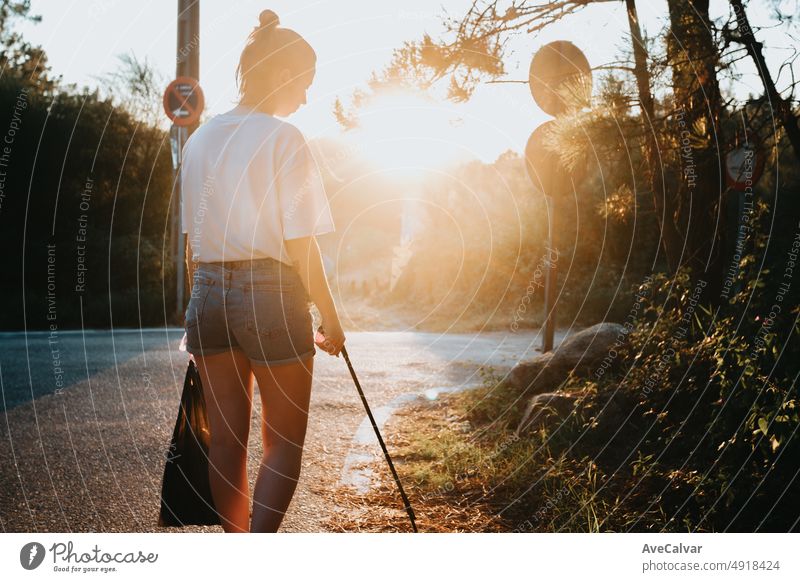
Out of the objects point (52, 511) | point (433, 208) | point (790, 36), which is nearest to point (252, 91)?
point (52, 511)

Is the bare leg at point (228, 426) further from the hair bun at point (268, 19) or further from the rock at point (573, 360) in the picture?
the rock at point (573, 360)

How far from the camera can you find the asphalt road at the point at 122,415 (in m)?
3.24

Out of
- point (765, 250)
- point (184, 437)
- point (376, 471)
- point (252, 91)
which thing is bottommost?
point (376, 471)

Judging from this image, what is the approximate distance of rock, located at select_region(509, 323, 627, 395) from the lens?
4871 mm

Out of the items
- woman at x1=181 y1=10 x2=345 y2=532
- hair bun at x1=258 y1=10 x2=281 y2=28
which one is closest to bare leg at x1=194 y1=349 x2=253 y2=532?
woman at x1=181 y1=10 x2=345 y2=532

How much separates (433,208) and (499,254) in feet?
10.5

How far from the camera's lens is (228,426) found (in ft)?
7.73

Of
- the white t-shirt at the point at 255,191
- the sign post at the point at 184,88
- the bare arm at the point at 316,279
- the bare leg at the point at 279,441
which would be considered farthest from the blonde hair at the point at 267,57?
the sign post at the point at 184,88

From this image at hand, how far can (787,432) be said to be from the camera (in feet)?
8.64

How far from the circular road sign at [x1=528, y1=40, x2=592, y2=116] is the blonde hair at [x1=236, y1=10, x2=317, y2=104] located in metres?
2.22

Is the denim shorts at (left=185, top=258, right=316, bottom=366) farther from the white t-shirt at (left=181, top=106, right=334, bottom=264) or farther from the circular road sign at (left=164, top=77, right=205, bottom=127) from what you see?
the circular road sign at (left=164, top=77, right=205, bottom=127)

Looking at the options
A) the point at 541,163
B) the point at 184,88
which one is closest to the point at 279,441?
the point at 541,163

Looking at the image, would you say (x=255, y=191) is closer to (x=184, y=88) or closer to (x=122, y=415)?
(x=122, y=415)

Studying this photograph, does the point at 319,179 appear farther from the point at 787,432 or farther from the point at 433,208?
the point at 433,208
